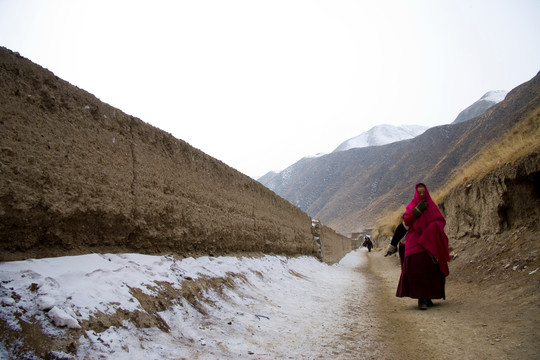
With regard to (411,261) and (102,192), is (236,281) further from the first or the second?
(411,261)

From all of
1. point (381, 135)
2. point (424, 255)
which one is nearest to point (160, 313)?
point (424, 255)

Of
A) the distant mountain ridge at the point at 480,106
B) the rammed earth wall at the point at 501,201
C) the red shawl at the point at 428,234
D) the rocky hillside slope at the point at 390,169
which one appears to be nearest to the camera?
the red shawl at the point at 428,234

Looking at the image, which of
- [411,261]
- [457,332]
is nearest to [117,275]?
[457,332]

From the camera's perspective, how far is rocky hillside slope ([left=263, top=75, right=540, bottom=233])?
4116 centimetres

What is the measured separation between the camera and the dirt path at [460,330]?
256 cm

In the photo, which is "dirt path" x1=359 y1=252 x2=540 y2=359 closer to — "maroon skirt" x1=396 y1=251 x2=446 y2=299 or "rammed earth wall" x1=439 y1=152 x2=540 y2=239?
"maroon skirt" x1=396 y1=251 x2=446 y2=299

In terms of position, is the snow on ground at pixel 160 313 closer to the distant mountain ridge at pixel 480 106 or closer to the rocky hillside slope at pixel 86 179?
the rocky hillside slope at pixel 86 179

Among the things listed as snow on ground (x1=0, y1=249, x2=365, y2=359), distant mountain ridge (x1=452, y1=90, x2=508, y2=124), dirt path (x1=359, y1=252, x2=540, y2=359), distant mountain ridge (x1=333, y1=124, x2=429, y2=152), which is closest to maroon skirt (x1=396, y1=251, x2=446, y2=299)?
dirt path (x1=359, y1=252, x2=540, y2=359)

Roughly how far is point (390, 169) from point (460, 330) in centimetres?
6671

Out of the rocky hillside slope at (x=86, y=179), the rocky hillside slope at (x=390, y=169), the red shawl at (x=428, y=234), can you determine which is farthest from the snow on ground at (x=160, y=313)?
the rocky hillside slope at (x=390, y=169)

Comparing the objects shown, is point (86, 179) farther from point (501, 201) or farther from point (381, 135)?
point (381, 135)

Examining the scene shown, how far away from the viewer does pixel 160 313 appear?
8.18ft

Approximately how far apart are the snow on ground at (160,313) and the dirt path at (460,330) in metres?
0.65

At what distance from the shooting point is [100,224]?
2652 mm
